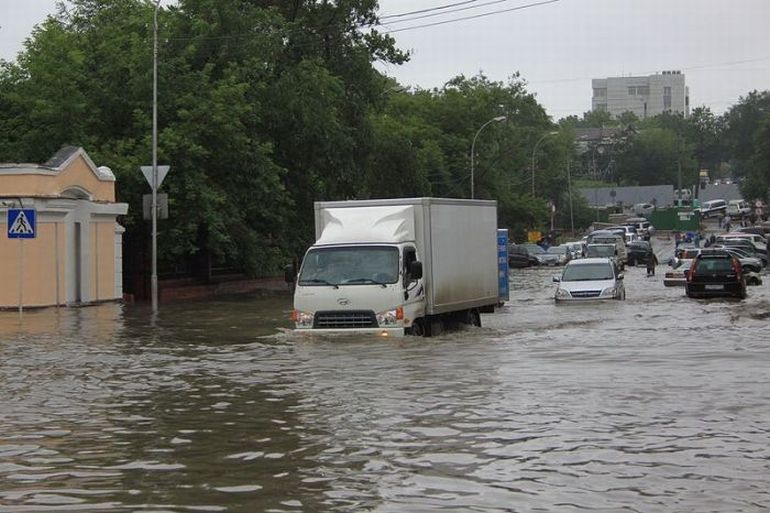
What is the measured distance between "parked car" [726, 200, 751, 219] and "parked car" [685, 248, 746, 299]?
100 m

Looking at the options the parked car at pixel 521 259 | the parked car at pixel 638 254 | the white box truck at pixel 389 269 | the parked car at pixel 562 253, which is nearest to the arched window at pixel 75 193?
the white box truck at pixel 389 269

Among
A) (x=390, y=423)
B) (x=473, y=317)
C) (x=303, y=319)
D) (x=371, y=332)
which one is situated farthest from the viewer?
(x=473, y=317)

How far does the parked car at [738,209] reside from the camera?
135875 millimetres

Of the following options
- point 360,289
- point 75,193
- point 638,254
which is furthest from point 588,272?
point 638,254

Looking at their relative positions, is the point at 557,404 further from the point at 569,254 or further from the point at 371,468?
the point at 569,254

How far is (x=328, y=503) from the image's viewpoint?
8.34m

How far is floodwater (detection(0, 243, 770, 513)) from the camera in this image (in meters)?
8.73

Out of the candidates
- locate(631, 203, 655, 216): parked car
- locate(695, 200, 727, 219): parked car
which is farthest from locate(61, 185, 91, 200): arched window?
locate(695, 200, 727, 219): parked car

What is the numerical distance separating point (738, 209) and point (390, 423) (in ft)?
442

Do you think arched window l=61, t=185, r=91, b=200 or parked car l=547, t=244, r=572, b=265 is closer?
arched window l=61, t=185, r=91, b=200

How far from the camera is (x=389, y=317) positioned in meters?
20.4

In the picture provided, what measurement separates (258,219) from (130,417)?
103ft

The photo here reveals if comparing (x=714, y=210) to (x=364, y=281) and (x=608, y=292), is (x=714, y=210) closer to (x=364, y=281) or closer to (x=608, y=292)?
(x=608, y=292)

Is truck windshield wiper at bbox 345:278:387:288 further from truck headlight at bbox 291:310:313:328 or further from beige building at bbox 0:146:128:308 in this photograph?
beige building at bbox 0:146:128:308
